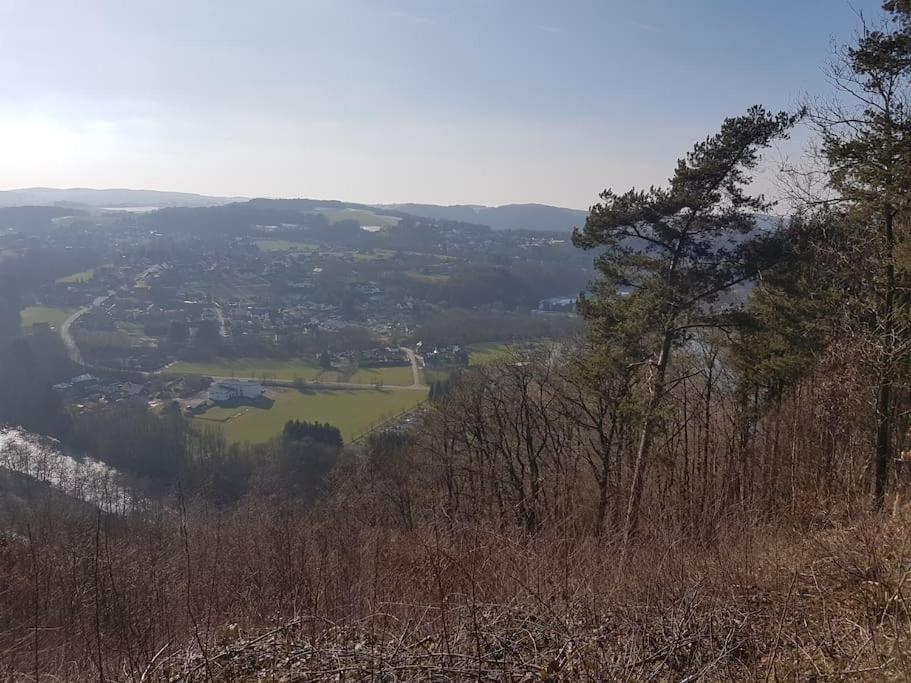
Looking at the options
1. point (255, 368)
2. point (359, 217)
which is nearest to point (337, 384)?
point (255, 368)

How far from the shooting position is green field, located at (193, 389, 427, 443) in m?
27.6

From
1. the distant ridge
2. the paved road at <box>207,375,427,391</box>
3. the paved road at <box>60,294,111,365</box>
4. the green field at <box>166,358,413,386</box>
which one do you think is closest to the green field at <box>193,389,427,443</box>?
the paved road at <box>207,375,427,391</box>

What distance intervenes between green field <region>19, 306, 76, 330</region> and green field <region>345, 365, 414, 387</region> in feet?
80.7

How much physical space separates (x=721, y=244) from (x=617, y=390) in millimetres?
3110

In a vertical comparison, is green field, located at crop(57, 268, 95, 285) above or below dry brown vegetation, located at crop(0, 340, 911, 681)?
above

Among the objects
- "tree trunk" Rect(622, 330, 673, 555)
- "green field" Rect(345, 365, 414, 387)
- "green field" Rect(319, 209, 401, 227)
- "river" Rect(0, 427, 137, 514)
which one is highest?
"green field" Rect(319, 209, 401, 227)

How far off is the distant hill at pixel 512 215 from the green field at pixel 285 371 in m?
73.0

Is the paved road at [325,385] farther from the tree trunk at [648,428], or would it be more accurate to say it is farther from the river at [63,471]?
the tree trunk at [648,428]

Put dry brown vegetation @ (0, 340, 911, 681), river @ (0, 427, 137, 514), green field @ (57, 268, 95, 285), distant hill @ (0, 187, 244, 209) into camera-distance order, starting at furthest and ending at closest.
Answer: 1. distant hill @ (0, 187, 244, 209)
2. green field @ (57, 268, 95, 285)
3. river @ (0, 427, 137, 514)
4. dry brown vegetation @ (0, 340, 911, 681)

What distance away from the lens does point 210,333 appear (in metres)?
43.5

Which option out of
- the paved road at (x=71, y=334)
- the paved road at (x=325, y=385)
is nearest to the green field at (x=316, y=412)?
the paved road at (x=325, y=385)

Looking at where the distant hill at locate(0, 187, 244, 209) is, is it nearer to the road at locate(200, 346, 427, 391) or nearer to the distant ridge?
the distant ridge

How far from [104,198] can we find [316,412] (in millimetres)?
167667

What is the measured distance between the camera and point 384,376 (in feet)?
118
